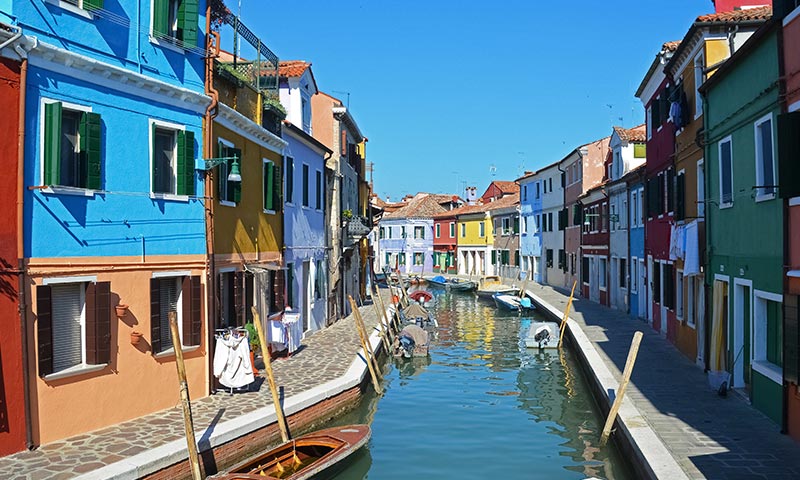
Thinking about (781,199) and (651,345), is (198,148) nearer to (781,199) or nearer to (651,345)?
(781,199)

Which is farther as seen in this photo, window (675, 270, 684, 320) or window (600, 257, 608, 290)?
window (600, 257, 608, 290)

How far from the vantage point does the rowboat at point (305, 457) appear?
10477 mm

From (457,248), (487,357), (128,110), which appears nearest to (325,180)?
(487,357)

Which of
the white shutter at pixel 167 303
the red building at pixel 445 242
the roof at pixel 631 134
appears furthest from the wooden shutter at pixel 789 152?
the red building at pixel 445 242

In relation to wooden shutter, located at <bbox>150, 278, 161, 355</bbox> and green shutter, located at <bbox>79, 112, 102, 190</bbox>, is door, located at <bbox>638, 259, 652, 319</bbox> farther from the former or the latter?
green shutter, located at <bbox>79, 112, 102, 190</bbox>

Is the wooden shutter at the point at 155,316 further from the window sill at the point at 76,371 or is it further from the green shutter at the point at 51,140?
the green shutter at the point at 51,140

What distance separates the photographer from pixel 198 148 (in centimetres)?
1389

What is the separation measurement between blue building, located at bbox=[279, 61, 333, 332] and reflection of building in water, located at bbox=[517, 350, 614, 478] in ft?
24.1

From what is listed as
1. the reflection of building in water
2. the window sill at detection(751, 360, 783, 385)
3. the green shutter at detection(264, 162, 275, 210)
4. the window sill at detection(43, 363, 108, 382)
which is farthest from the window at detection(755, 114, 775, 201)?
the window sill at detection(43, 363, 108, 382)

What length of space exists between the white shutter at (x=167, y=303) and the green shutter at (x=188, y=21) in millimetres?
4499

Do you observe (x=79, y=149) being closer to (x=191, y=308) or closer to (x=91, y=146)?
(x=91, y=146)

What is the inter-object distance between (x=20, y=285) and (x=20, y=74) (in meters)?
3.05

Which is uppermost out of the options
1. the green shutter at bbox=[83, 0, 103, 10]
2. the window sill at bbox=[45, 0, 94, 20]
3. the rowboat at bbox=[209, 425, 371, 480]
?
the green shutter at bbox=[83, 0, 103, 10]

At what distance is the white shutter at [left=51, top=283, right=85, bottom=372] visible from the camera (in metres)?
11.1
